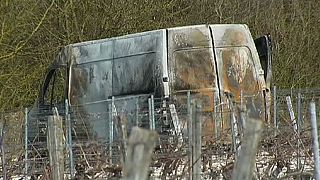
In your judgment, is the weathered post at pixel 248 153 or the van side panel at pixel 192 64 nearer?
the weathered post at pixel 248 153

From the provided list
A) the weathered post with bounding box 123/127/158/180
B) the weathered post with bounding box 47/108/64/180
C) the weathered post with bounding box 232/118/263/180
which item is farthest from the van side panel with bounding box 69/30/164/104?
the weathered post with bounding box 123/127/158/180

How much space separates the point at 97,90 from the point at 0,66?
3781 mm

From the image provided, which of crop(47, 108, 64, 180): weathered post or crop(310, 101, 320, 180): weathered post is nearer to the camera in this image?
crop(310, 101, 320, 180): weathered post

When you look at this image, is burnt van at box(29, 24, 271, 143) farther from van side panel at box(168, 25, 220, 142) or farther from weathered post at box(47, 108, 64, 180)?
weathered post at box(47, 108, 64, 180)

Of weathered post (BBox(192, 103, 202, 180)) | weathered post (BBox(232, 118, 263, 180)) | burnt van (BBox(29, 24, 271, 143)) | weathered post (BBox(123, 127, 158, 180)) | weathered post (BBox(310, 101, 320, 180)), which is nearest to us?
weathered post (BBox(123, 127, 158, 180))

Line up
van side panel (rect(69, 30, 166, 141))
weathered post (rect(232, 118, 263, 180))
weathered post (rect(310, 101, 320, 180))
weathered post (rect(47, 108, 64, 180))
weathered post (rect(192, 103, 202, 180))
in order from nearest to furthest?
1. weathered post (rect(232, 118, 263, 180))
2. weathered post (rect(192, 103, 202, 180))
3. weathered post (rect(310, 101, 320, 180))
4. weathered post (rect(47, 108, 64, 180))
5. van side panel (rect(69, 30, 166, 141))

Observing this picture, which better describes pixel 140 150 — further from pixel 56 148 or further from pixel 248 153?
pixel 56 148

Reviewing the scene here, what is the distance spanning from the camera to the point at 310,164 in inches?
298

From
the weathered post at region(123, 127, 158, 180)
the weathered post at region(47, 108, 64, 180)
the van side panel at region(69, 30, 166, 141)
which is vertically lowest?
the weathered post at region(47, 108, 64, 180)

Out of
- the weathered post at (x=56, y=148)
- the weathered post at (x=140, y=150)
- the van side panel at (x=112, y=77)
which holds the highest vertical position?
the van side panel at (x=112, y=77)

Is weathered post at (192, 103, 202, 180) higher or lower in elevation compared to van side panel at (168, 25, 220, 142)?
lower

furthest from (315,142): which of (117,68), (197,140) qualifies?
(117,68)

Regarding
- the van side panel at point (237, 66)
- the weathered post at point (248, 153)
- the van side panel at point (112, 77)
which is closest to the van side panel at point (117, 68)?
the van side panel at point (112, 77)

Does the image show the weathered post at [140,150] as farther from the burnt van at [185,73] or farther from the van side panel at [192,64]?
the van side panel at [192,64]
